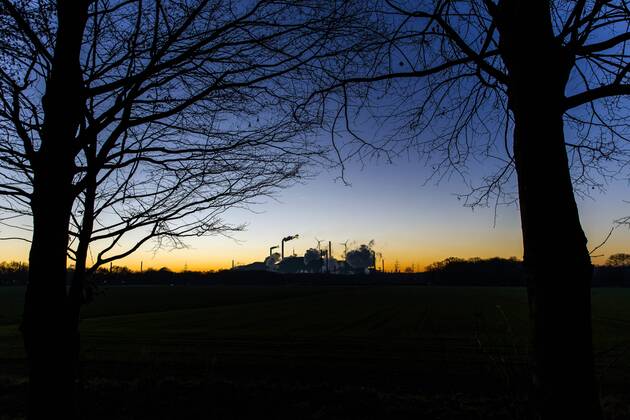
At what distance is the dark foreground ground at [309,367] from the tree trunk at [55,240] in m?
2.90

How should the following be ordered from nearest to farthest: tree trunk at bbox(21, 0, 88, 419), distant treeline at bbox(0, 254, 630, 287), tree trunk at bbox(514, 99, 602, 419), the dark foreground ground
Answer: tree trunk at bbox(514, 99, 602, 419) → tree trunk at bbox(21, 0, 88, 419) → the dark foreground ground → distant treeline at bbox(0, 254, 630, 287)

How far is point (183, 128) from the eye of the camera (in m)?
4.50

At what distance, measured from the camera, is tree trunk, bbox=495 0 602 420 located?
95.4 inches

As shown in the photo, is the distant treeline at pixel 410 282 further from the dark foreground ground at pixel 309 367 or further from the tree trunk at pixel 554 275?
the tree trunk at pixel 554 275

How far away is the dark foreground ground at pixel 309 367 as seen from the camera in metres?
7.82

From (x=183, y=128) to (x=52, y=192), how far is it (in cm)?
153

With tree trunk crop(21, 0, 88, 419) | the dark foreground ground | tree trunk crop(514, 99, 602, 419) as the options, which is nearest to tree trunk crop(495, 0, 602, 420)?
tree trunk crop(514, 99, 602, 419)

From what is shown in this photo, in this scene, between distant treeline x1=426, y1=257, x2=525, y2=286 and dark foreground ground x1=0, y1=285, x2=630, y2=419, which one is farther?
distant treeline x1=426, y1=257, x2=525, y2=286

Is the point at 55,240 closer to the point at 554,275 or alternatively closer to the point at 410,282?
the point at 554,275

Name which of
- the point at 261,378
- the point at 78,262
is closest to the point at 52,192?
the point at 78,262

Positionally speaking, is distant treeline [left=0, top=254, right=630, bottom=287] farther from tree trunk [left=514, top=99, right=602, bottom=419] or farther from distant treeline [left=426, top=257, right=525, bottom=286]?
tree trunk [left=514, top=99, right=602, bottom=419]

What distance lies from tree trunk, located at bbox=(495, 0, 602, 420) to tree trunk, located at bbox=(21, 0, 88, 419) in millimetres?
3032

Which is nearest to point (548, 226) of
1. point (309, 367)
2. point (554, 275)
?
point (554, 275)

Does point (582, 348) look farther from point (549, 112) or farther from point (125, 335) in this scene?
point (125, 335)
